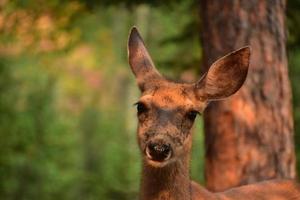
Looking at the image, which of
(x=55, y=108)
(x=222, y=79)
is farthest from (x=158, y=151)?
(x=55, y=108)

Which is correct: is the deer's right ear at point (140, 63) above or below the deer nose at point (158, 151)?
above

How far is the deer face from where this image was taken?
711cm

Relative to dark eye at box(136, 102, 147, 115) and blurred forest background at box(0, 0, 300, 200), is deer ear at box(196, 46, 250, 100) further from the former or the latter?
blurred forest background at box(0, 0, 300, 200)

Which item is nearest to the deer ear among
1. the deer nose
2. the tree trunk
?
the deer nose

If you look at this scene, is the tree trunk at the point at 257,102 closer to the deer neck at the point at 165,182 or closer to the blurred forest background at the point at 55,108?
the blurred forest background at the point at 55,108

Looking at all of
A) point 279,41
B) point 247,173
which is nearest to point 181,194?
point 247,173

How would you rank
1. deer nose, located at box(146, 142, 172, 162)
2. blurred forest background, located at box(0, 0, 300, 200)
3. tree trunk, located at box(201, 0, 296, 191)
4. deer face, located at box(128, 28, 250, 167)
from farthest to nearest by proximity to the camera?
blurred forest background, located at box(0, 0, 300, 200), tree trunk, located at box(201, 0, 296, 191), deer face, located at box(128, 28, 250, 167), deer nose, located at box(146, 142, 172, 162)

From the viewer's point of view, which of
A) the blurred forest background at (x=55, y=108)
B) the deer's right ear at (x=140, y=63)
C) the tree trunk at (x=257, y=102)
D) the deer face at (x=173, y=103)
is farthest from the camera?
the blurred forest background at (x=55, y=108)

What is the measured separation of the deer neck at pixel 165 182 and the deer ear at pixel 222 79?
649 mm

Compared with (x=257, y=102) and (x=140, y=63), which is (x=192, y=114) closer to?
(x=140, y=63)

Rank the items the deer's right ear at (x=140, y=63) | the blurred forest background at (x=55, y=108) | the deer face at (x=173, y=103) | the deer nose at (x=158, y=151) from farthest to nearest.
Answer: the blurred forest background at (x=55, y=108) < the deer's right ear at (x=140, y=63) < the deer face at (x=173, y=103) < the deer nose at (x=158, y=151)

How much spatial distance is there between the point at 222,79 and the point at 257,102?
5.69ft

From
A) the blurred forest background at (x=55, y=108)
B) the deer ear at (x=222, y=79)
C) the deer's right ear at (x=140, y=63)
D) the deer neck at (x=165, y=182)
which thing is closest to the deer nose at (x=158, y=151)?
the deer neck at (x=165, y=182)

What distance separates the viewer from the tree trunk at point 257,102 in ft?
30.6
